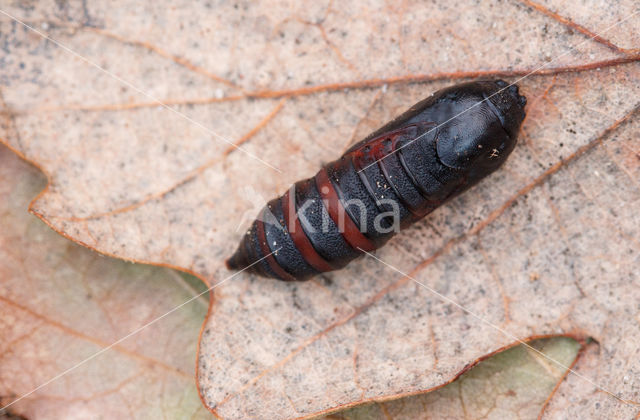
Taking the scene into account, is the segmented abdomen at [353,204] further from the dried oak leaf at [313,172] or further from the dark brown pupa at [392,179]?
the dried oak leaf at [313,172]

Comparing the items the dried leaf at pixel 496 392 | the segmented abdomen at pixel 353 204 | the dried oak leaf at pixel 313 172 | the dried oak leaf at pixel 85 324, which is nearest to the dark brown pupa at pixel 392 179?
the segmented abdomen at pixel 353 204

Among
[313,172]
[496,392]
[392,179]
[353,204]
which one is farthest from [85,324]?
[496,392]

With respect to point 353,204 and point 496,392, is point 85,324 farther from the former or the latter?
point 496,392

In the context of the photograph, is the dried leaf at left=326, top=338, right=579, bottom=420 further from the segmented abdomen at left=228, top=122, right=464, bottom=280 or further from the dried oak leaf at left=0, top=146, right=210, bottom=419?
the dried oak leaf at left=0, top=146, right=210, bottom=419

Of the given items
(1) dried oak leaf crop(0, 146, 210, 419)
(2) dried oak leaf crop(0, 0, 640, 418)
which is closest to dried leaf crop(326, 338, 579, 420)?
(2) dried oak leaf crop(0, 0, 640, 418)

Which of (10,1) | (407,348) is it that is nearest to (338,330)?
(407,348)

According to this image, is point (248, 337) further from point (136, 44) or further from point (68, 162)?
point (136, 44)
